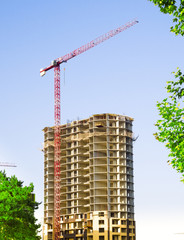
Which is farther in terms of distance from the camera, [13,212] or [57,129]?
[57,129]

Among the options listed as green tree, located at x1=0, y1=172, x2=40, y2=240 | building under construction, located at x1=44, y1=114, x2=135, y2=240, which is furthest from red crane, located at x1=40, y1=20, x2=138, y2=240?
green tree, located at x1=0, y1=172, x2=40, y2=240

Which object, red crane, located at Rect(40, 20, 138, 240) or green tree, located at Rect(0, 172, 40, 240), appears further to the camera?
red crane, located at Rect(40, 20, 138, 240)

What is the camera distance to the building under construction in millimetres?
144125

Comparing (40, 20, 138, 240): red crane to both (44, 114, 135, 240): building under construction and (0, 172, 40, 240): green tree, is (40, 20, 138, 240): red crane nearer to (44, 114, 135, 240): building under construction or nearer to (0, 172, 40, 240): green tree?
(44, 114, 135, 240): building under construction

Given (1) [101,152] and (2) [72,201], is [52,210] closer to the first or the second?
(2) [72,201]

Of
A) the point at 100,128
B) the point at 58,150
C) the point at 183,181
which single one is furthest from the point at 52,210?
the point at 183,181

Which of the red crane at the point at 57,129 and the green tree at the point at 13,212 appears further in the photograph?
the red crane at the point at 57,129

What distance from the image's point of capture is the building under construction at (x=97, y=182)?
144 metres

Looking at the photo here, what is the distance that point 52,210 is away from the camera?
15925 centimetres

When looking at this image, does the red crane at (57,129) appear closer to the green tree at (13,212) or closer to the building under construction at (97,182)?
the building under construction at (97,182)

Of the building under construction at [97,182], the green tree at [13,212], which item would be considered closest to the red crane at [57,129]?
the building under construction at [97,182]

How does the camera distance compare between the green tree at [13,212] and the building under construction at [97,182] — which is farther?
the building under construction at [97,182]

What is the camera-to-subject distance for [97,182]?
14600cm

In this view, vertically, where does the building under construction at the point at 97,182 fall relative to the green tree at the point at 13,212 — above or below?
above
